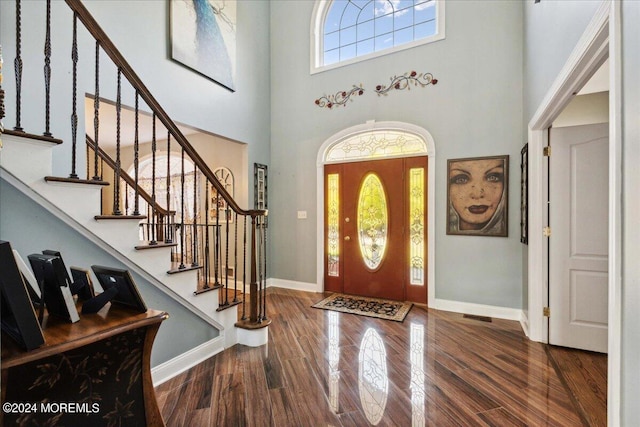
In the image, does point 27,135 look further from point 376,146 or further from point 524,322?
point 524,322

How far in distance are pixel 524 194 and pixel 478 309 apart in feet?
4.79

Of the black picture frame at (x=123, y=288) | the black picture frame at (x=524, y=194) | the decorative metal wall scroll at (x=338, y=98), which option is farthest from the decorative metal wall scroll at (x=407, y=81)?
the black picture frame at (x=123, y=288)

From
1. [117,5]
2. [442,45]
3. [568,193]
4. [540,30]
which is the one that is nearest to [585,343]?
[568,193]

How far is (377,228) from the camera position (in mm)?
4297

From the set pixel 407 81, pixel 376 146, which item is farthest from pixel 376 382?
pixel 407 81

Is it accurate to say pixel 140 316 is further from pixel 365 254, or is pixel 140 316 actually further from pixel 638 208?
pixel 365 254

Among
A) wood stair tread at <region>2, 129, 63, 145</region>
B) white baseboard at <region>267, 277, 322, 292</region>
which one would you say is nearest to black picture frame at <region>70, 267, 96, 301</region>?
wood stair tread at <region>2, 129, 63, 145</region>

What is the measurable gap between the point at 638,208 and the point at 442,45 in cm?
353

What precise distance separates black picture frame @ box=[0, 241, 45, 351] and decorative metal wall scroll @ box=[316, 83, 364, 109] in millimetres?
4207

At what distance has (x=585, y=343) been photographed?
2.63 metres

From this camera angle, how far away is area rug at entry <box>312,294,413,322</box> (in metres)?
3.58

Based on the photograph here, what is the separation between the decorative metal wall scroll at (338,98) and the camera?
14.3 feet

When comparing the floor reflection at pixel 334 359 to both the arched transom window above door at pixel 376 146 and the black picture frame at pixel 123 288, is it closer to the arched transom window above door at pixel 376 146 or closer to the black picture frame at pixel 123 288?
the black picture frame at pixel 123 288

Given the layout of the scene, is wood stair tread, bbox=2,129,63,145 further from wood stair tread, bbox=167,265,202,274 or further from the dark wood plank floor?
the dark wood plank floor
